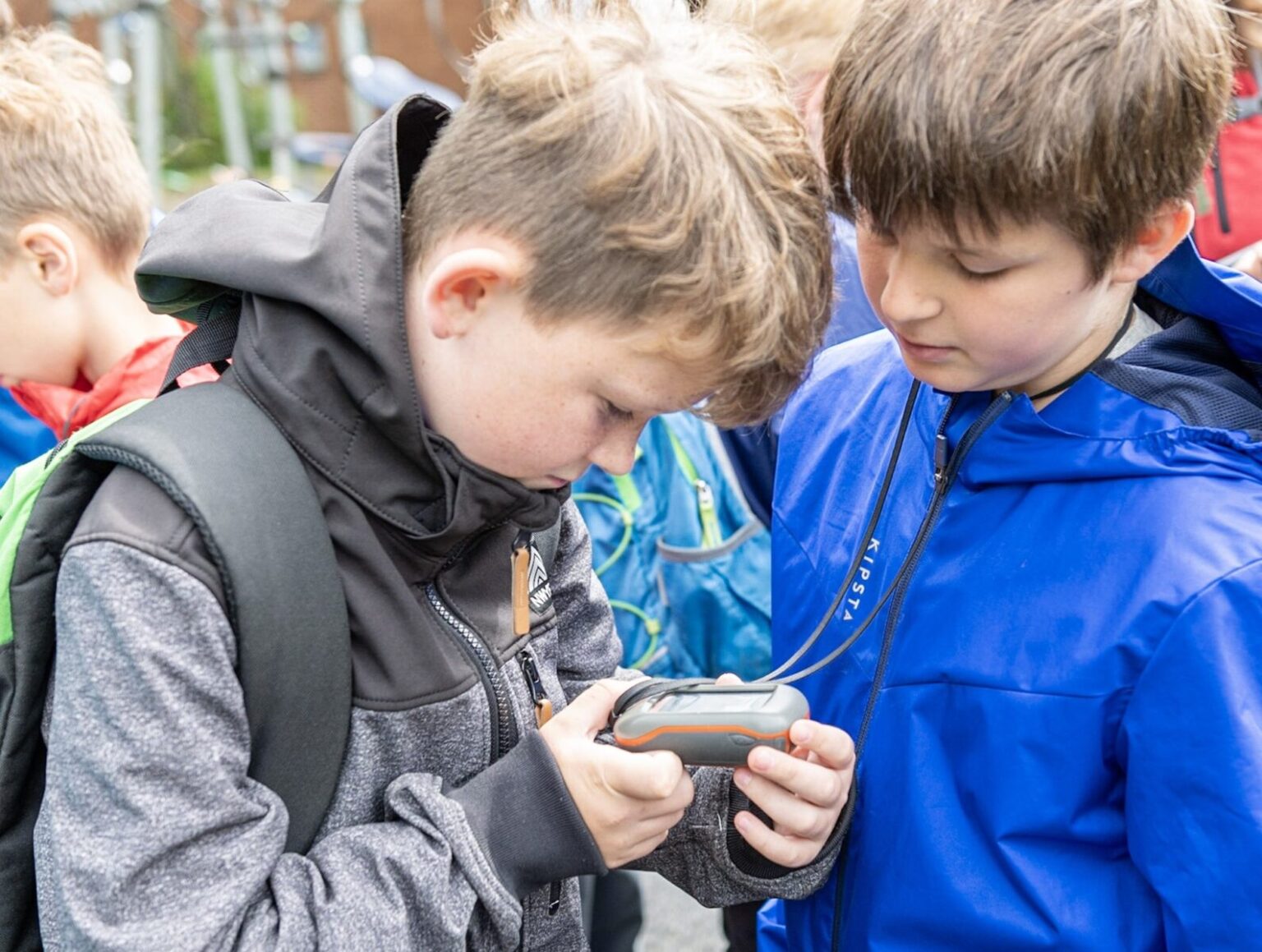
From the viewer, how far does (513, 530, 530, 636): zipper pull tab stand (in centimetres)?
156

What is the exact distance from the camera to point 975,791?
58.7 inches

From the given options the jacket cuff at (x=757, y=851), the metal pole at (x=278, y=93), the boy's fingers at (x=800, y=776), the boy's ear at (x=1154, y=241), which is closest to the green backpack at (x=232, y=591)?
the boy's fingers at (x=800, y=776)

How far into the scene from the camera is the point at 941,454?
162 centimetres

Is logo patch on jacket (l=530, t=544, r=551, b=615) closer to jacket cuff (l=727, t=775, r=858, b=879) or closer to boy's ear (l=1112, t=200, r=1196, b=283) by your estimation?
jacket cuff (l=727, t=775, r=858, b=879)

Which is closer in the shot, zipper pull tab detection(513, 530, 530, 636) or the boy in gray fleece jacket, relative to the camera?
the boy in gray fleece jacket

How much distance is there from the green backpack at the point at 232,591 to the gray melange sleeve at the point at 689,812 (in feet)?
1.63

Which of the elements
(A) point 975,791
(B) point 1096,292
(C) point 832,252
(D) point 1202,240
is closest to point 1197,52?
(B) point 1096,292

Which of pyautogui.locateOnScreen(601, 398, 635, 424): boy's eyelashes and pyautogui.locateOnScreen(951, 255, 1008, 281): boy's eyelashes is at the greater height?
pyautogui.locateOnScreen(951, 255, 1008, 281): boy's eyelashes

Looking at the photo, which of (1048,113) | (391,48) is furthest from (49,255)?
(391,48)

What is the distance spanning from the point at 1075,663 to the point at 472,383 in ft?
2.44

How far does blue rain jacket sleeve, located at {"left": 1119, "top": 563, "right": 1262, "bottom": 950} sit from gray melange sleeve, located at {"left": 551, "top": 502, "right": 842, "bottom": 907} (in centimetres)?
44

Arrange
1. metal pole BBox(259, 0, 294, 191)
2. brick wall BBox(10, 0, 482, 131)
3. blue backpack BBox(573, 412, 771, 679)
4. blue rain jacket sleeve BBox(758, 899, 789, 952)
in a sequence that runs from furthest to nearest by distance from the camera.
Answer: brick wall BBox(10, 0, 482, 131) < metal pole BBox(259, 0, 294, 191) < blue backpack BBox(573, 412, 771, 679) < blue rain jacket sleeve BBox(758, 899, 789, 952)

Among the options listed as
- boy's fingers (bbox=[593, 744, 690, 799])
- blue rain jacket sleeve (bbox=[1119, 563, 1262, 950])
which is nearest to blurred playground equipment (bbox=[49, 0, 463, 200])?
boy's fingers (bbox=[593, 744, 690, 799])

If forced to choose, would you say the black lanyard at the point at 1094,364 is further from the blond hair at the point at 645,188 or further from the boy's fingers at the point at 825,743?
the boy's fingers at the point at 825,743
